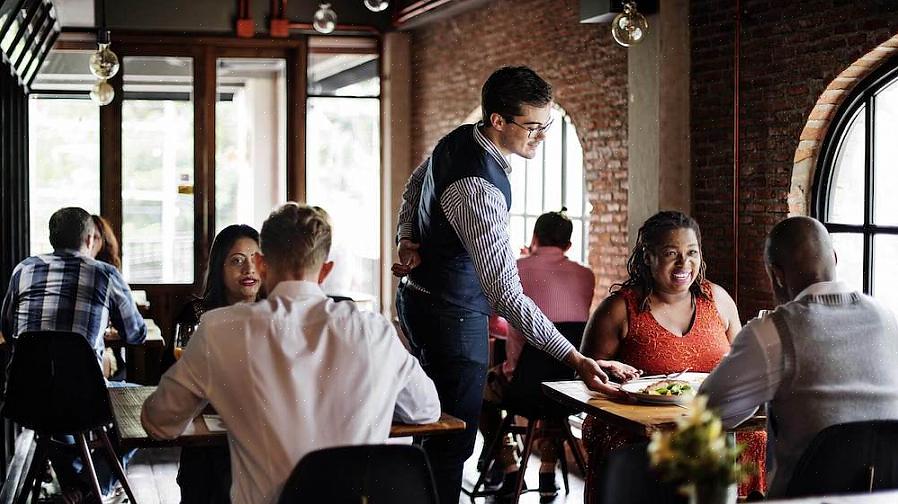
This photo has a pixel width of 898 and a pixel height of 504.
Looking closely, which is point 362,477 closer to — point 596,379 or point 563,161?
point 596,379

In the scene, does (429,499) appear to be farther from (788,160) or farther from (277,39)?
(277,39)

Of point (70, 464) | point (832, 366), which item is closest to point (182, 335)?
point (832, 366)

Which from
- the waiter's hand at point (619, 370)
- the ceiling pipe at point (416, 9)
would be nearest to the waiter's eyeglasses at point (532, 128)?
the waiter's hand at point (619, 370)

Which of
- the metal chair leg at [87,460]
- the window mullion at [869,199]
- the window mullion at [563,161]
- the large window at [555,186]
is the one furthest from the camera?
the window mullion at [563,161]

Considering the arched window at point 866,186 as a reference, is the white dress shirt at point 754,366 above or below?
below

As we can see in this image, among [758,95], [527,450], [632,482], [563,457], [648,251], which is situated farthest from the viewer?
[563,457]

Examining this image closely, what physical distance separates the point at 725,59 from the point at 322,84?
5.28m

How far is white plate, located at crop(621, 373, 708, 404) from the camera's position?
339cm

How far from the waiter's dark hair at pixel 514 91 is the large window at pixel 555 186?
13.3 feet

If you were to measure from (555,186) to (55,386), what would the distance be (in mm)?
4474

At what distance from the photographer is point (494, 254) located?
11.8 ft

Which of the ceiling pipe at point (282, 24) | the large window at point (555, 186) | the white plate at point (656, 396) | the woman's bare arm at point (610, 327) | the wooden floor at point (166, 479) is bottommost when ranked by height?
the wooden floor at point (166, 479)

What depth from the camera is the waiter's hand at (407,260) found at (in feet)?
12.5

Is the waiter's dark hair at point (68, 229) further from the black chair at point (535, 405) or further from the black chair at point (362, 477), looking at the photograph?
the black chair at point (362, 477)
